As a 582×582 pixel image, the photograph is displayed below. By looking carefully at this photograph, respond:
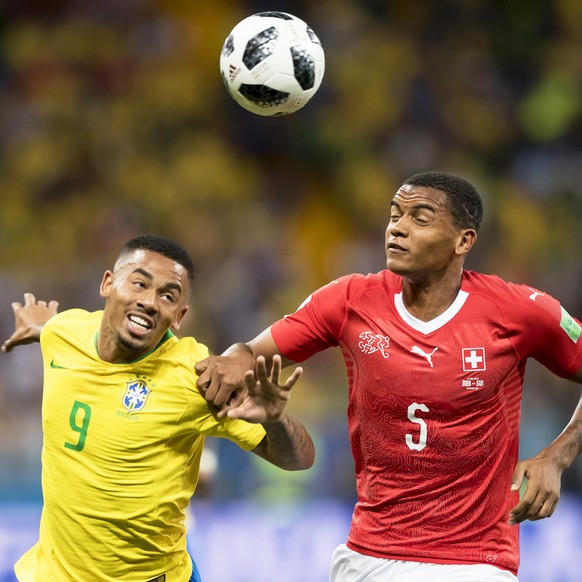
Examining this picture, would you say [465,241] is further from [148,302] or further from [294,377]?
[148,302]

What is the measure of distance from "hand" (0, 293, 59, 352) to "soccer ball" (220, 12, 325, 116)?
139 centimetres

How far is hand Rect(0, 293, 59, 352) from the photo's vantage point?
5043mm

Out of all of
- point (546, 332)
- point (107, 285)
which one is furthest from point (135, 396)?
point (546, 332)

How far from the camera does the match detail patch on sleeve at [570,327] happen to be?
15.0 feet

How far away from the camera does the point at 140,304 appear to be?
14.4 feet

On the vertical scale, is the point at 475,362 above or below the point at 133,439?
above

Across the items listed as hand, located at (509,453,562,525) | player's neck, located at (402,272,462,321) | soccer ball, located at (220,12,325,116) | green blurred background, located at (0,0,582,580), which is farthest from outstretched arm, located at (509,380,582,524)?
green blurred background, located at (0,0,582,580)

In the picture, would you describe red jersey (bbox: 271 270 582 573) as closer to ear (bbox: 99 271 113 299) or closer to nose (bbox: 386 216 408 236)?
nose (bbox: 386 216 408 236)

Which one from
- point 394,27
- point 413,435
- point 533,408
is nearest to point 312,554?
point 533,408

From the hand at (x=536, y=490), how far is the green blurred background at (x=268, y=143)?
5.87 meters

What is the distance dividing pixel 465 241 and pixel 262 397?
1156 millimetres

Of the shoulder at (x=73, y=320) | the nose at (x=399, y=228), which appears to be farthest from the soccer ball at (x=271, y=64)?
the shoulder at (x=73, y=320)

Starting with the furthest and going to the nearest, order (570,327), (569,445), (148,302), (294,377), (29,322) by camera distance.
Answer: (29,322), (570,327), (569,445), (148,302), (294,377)

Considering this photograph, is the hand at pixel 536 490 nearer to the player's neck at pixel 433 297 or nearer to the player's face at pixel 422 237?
the player's neck at pixel 433 297
